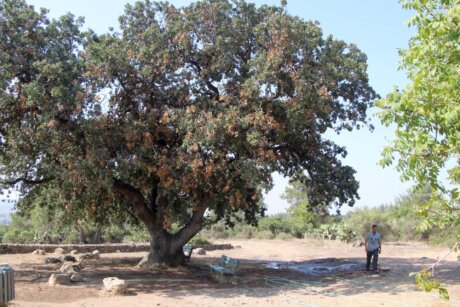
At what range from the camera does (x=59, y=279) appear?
13.5m

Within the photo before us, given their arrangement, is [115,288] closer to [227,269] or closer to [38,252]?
[227,269]

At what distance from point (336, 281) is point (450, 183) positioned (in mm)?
10324

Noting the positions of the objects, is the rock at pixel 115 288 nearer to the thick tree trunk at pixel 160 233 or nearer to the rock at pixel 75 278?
the rock at pixel 75 278

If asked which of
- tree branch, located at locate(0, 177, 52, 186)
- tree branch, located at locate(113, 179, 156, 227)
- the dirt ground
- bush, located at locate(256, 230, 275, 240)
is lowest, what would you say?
the dirt ground

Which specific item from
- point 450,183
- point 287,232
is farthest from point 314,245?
point 450,183

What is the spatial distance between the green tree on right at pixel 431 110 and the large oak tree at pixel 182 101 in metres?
8.20

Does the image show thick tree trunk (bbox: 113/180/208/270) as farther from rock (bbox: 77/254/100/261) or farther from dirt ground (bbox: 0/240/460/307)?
rock (bbox: 77/254/100/261)

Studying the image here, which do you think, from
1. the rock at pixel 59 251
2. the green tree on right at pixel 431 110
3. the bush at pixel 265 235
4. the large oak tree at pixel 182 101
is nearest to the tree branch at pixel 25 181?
the large oak tree at pixel 182 101

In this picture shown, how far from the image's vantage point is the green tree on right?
4582mm

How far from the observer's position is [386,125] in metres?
5.28

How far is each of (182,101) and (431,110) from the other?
1121 cm

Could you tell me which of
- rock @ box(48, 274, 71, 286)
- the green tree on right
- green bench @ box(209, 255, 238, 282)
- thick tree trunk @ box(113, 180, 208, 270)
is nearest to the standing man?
green bench @ box(209, 255, 238, 282)

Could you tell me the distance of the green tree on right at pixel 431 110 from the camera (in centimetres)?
458

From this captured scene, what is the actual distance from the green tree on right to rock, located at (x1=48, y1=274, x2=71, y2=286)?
442 inches
